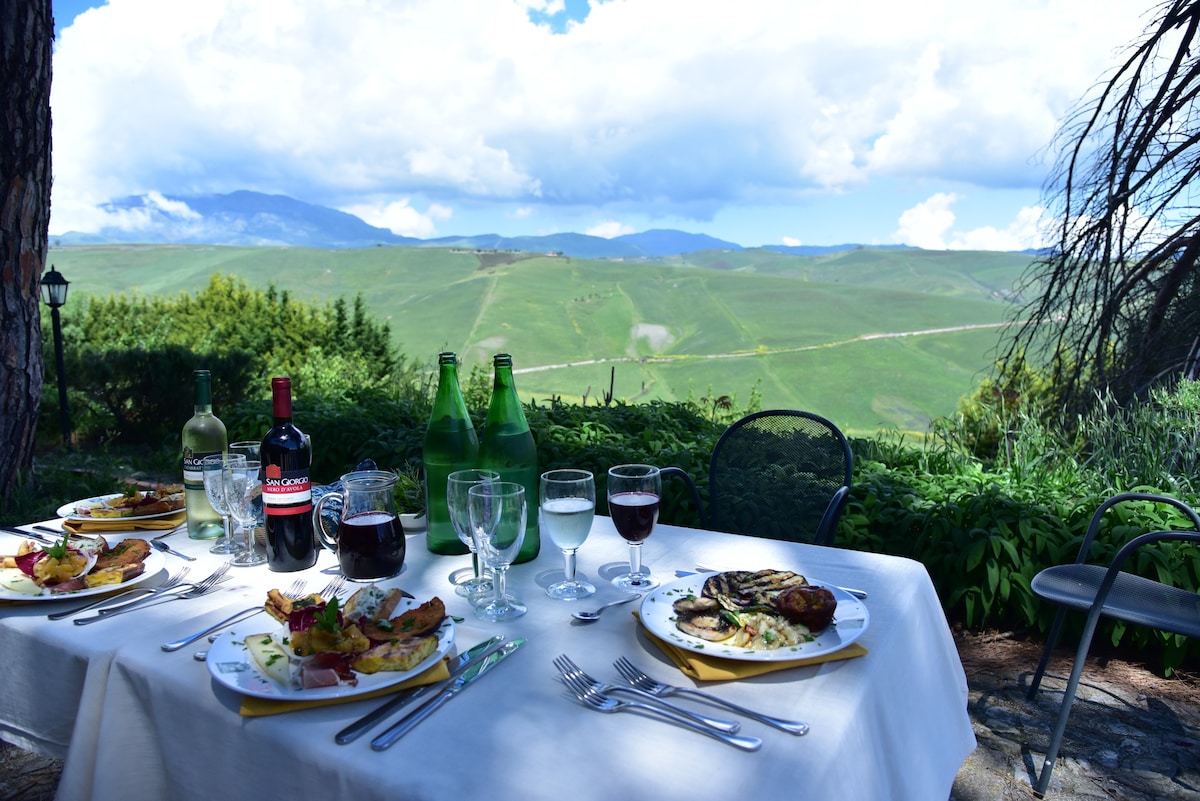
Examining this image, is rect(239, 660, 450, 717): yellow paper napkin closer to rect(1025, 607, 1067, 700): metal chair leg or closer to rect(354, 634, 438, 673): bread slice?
rect(354, 634, 438, 673): bread slice

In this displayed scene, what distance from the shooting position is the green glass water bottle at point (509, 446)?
5.41 feet

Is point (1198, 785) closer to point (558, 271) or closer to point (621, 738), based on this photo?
point (621, 738)

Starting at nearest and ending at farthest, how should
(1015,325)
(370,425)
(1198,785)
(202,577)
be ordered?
(202,577), (1198,785), (370,425), (1015,325)

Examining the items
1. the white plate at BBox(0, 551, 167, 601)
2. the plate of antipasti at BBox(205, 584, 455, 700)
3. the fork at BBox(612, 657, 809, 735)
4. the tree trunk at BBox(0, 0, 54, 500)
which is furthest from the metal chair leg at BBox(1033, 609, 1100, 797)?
the tree trunk at BBox(0, 0, 54, 500)

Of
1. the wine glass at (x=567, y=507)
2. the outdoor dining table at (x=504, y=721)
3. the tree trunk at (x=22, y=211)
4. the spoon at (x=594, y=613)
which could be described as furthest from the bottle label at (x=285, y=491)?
the tree trunk at (x=22, y=211)

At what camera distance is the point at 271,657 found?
3.67ft

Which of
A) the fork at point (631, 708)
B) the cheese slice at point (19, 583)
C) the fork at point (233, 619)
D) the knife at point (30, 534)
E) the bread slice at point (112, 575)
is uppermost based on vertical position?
the fork at point (631, 708)

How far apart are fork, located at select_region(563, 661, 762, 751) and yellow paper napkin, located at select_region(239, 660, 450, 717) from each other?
0.60 ft

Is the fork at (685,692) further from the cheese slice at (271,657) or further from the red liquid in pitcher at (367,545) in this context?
the red liquid in pitcher at (367,545)

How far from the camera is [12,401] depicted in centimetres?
356

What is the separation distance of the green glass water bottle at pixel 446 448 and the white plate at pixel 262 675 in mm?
483

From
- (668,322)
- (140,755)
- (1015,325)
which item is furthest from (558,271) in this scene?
(140,755)

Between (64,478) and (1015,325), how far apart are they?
5.65 metres

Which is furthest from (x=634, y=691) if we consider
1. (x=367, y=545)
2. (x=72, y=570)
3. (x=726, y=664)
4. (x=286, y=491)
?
(x=72, y=570)
